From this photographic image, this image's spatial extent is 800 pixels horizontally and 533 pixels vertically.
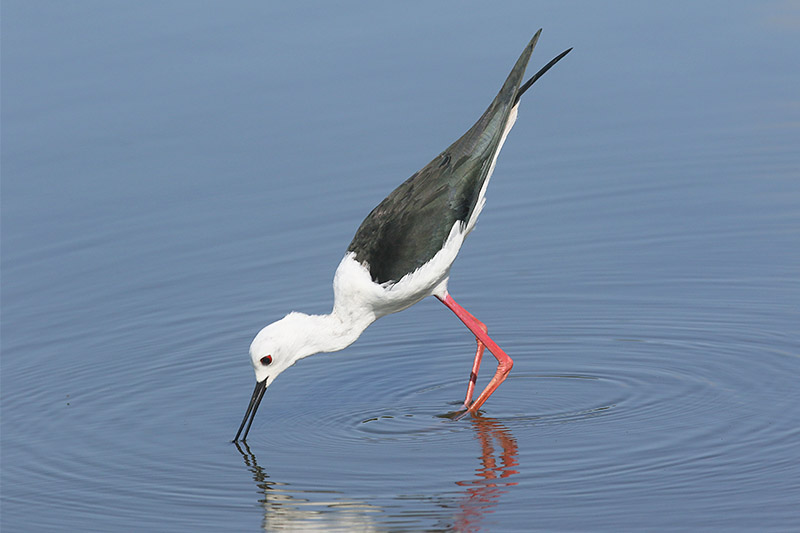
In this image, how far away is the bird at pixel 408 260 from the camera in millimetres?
7613

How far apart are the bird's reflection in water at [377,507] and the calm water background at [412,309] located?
20mm

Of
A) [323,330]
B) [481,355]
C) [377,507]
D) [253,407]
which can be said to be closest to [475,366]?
[481,355]

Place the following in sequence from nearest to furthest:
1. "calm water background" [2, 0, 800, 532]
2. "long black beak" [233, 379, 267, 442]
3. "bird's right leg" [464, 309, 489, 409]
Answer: "calm water background" [2, 0, 800, 532] < "long black beak" [233, 379, 267, 442] < "bird's right leg" [464, 309, 489, 409]

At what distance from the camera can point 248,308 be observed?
9.16 m

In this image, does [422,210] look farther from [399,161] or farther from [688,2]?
[688,2]

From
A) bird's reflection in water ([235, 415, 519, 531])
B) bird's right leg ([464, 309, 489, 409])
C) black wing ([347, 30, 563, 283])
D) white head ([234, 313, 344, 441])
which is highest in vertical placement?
black wing ([347, 30, 563, 283])

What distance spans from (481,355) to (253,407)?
1.51 m

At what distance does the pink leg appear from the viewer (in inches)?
307

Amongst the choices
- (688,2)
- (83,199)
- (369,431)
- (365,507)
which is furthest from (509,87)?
(688,2)

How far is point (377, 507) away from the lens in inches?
252

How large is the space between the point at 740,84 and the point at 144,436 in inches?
279

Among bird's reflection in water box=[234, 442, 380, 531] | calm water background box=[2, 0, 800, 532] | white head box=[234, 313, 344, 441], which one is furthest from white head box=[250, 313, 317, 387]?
bird's reflection in water box=[234, 442, 380, 531]

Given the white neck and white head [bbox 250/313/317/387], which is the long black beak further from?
the white neck

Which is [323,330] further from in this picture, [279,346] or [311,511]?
[311,511]
